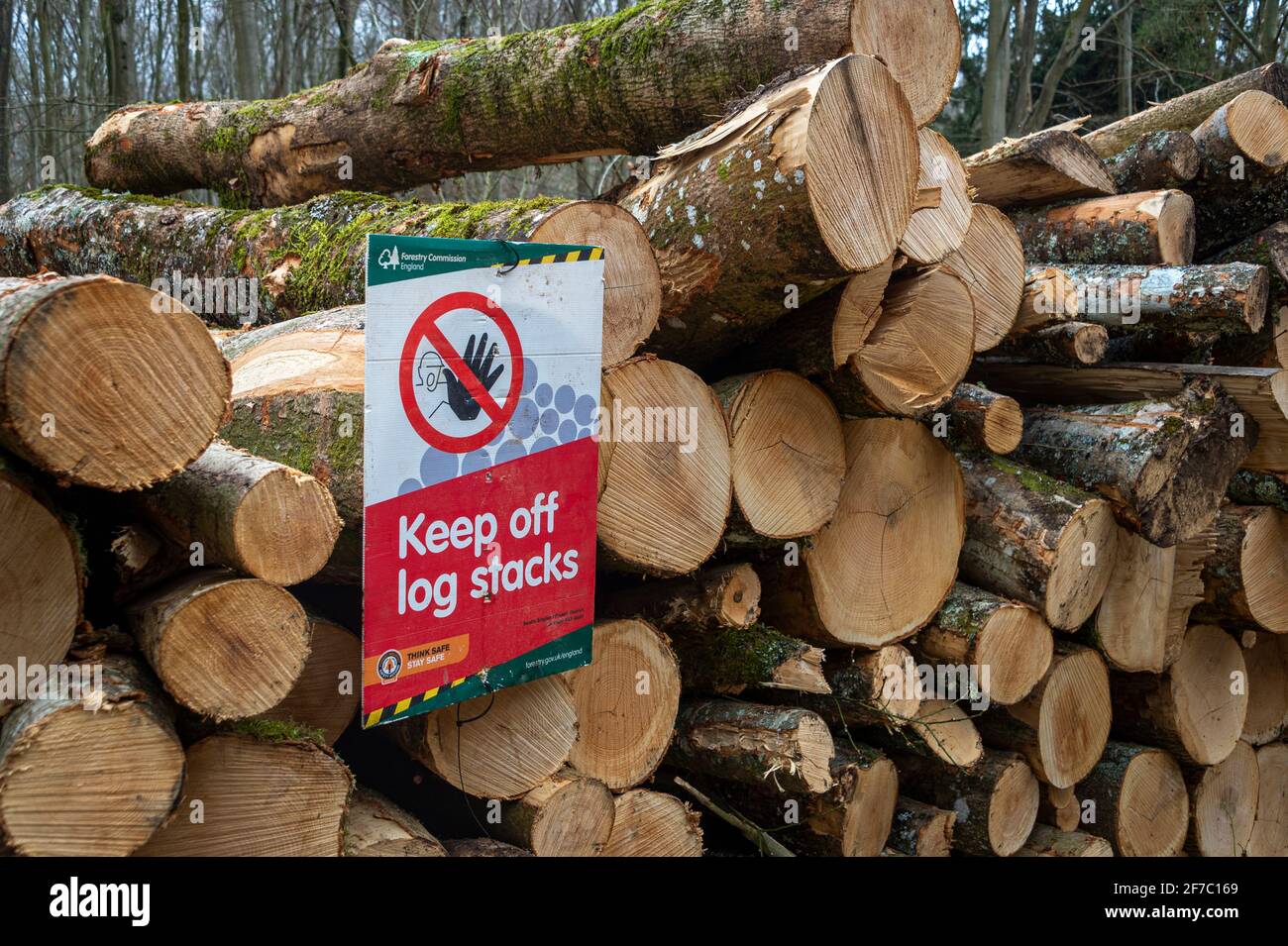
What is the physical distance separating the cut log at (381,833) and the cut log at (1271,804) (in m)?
4.25

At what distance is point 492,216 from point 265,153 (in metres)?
3.00

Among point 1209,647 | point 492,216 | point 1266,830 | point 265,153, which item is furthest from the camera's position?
point 265,153

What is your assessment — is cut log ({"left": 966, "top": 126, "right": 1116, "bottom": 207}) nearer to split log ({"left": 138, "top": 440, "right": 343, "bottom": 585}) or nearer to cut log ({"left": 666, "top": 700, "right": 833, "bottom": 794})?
cut log ({"left": 666, "top": 700, "right": 833, "bottom": 794})

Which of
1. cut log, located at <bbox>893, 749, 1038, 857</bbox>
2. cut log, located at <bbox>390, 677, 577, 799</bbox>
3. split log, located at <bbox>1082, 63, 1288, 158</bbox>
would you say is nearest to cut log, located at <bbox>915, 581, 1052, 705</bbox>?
cut log, located at <bbox>893, 749, 1038, 857</bbox>

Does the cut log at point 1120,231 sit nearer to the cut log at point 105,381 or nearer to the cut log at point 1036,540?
the cut log at point 1036,540

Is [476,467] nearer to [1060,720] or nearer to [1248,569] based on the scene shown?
[1060,720]

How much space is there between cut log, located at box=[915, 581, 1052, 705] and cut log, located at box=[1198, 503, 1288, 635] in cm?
107

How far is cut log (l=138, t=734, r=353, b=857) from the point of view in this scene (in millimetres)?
2305

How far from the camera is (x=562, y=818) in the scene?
2979 mm

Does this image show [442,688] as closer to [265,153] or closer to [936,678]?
[936,678]

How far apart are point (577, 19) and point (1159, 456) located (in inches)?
459

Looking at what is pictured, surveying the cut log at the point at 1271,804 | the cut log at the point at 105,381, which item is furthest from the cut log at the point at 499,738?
the cut log at the point at 1271,804

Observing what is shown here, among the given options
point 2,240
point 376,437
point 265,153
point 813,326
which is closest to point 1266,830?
point 813,326

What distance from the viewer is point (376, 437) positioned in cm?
238
